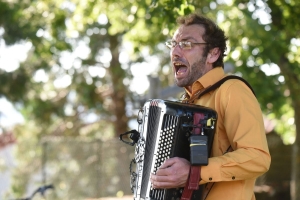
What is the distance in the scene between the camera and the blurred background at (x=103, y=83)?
27.5 feet

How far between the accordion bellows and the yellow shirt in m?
0.10

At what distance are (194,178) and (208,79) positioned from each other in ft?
2.09

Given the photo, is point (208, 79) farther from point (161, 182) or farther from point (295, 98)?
point (295, 98)

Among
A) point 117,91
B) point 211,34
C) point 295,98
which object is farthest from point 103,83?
point 211,34

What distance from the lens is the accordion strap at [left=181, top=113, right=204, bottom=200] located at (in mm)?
3246

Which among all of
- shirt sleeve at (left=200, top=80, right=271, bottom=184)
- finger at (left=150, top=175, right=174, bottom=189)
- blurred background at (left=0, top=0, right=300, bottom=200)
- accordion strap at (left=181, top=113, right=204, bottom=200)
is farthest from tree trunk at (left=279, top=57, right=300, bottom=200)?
finger at (left=150, top=175, right=174, bottom=189)

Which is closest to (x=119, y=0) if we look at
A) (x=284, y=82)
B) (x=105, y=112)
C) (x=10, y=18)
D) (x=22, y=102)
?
(x=284, y=82)

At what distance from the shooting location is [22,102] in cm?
1564

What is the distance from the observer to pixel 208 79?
3600 millimetres

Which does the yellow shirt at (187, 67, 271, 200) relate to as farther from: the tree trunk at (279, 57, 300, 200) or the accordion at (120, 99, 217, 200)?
the tree trunk at (279, 57, 300, 200)

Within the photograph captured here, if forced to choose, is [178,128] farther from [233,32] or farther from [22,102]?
[22,102]

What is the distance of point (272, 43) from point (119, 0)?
2279mm

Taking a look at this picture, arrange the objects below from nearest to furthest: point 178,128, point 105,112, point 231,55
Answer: point 178,128 → point 231,55 → point 105,112

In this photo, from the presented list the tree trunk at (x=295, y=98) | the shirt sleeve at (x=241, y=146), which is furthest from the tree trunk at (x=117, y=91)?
the shirt sleeve at (x=241, y=146)
